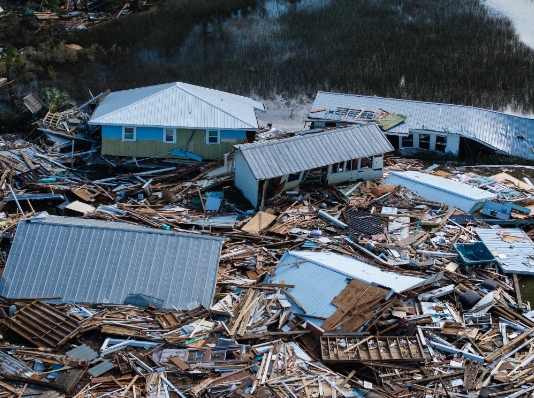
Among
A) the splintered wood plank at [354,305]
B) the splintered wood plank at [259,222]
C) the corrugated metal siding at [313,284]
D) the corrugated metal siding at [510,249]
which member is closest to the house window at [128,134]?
the splintered wood plank at [259,222]

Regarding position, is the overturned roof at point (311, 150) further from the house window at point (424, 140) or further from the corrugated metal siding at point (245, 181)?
the house window at point (424, 140)

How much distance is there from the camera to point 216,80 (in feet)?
156

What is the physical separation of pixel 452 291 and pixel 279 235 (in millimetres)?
7552

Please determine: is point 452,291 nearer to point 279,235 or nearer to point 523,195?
point 279,235

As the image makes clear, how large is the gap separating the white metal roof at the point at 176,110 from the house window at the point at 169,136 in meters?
0.56

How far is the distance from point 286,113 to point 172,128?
10.2m

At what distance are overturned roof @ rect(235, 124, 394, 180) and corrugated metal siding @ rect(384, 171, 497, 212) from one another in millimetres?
1650

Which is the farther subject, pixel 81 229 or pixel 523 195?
pixel 523 195

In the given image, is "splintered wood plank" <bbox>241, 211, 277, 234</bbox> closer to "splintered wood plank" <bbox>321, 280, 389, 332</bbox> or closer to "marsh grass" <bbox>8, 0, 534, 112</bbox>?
"splintered wood plank" <bbox>321, 280, 389, 332</bbox>

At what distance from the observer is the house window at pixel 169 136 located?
116 ft

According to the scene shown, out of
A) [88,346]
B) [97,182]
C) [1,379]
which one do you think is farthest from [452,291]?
[97,182]

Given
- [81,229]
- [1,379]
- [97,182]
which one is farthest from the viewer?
[97,182]

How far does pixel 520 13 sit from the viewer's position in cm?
5731

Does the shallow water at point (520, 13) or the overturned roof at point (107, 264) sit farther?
the shallow water at point (520, 13)
